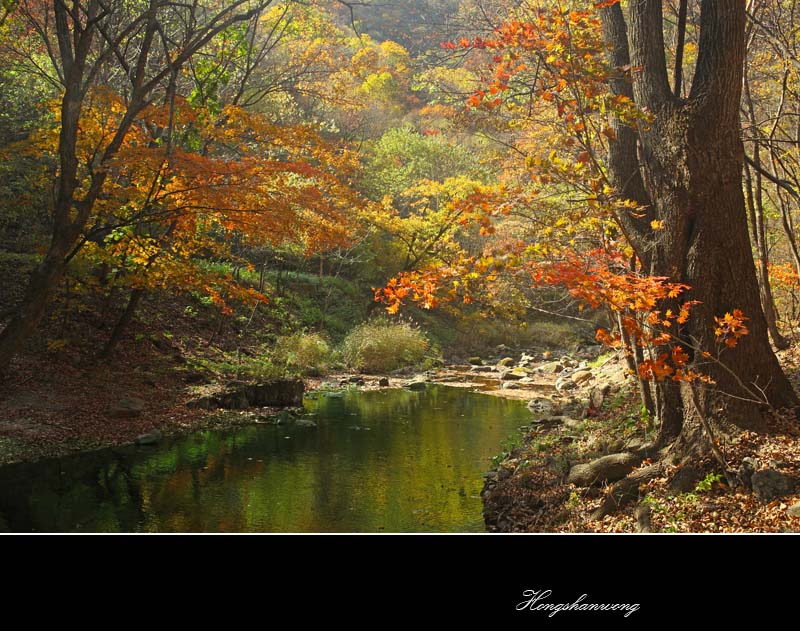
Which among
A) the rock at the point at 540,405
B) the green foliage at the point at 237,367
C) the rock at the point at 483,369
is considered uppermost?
the green foliage at the point at 237,367

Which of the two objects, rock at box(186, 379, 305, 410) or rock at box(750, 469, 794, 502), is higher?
rock at box(186, 379, 305, 410)

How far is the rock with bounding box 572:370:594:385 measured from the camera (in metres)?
13.5

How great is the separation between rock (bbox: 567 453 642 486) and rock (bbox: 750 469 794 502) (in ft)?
3.88

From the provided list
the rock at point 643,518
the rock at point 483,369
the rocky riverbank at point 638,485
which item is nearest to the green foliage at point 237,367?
the rock at point 483,369

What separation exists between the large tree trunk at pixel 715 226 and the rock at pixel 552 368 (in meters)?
10.9

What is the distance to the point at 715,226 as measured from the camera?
17.7 ft

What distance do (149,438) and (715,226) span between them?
7.08 meters

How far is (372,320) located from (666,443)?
44.9 feet

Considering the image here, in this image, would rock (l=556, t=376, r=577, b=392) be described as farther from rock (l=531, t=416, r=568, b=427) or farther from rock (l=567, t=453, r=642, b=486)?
rock (l=567, t=453, r=642, b=486)

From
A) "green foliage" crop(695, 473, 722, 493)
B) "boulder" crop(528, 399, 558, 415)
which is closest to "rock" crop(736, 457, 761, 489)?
"green foliage" crop(695, 473, 722, 493)

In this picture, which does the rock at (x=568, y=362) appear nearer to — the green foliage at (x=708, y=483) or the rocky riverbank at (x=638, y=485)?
the rocky riverbank at (x=638, y=485)

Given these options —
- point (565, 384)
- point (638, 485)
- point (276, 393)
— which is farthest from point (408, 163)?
point (638, 485)

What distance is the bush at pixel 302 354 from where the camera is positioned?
47.3ft
